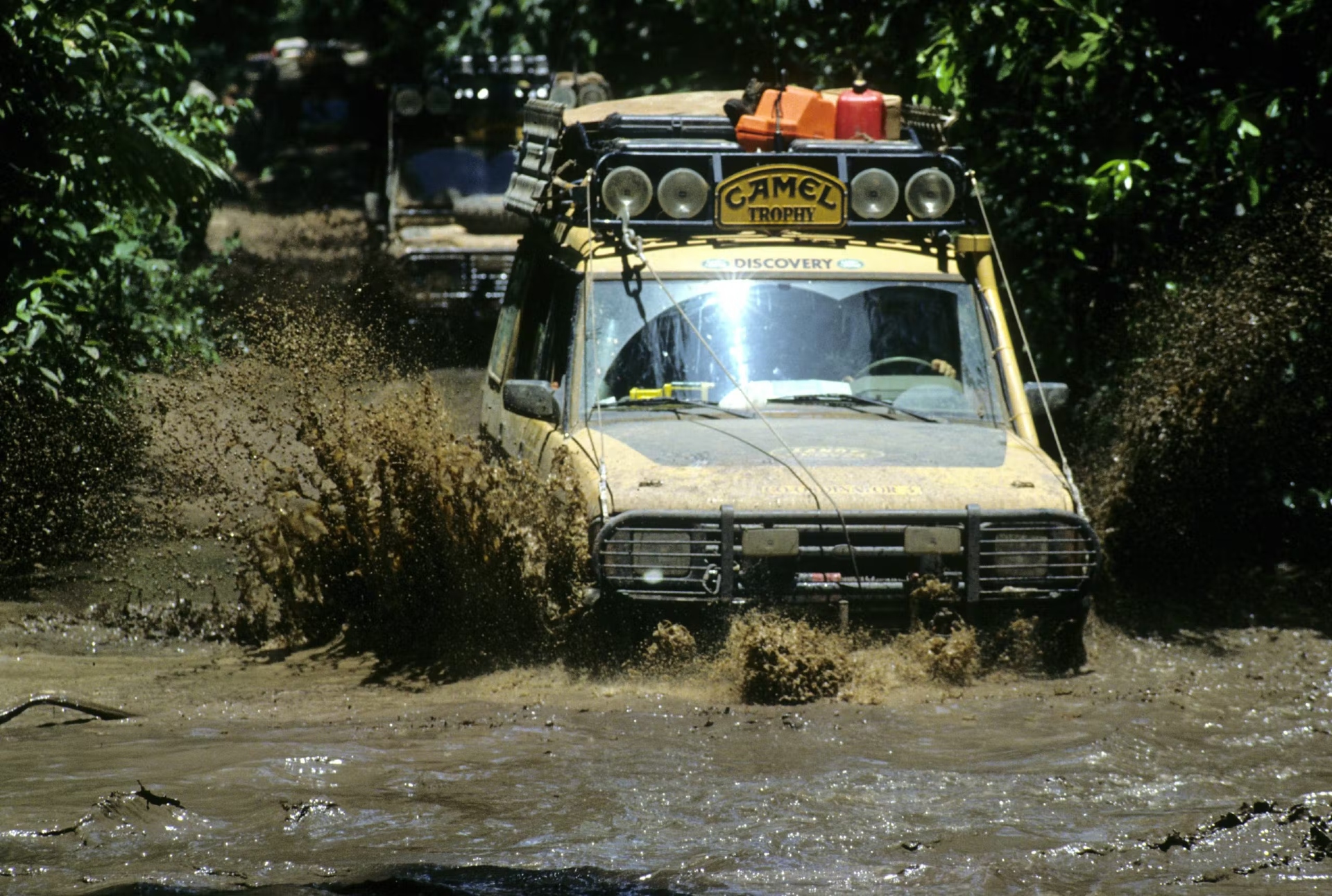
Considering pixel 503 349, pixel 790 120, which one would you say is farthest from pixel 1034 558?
pixel 503 349

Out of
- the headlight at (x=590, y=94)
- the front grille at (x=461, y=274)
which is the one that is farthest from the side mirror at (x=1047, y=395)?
the front grille at (x=461, y=274)

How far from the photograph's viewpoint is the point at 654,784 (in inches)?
210

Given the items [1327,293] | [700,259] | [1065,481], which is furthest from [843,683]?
[1327,293]

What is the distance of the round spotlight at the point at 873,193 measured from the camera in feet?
24.9

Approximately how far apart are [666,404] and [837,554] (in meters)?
1.25

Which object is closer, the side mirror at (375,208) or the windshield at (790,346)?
the windshield at (790,346)

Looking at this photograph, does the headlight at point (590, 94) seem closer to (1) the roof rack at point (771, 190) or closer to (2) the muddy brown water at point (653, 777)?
(1) the roof rack at point (771, 190)

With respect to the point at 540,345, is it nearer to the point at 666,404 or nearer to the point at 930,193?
the point at 666,404

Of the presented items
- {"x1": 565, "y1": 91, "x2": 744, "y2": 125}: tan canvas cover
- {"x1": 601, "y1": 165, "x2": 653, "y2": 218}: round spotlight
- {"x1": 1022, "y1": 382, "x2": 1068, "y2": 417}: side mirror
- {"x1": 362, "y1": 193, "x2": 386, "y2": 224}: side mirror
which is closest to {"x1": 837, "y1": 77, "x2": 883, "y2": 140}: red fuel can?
{"x1": 565, "y1": 91, "x2": 744, "y2": 125}: tan canvas cover

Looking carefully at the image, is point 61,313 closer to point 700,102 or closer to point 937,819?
point 700,102

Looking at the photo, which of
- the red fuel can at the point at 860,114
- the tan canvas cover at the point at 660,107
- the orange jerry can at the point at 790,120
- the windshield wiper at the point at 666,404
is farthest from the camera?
the tan canvas cover at the point at 660,107

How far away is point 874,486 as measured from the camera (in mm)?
6359

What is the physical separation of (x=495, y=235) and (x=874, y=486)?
10626 mm

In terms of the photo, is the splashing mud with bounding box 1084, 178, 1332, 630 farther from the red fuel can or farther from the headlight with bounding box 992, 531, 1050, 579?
the headlight with bounding box 992, 531, 1050, 579
